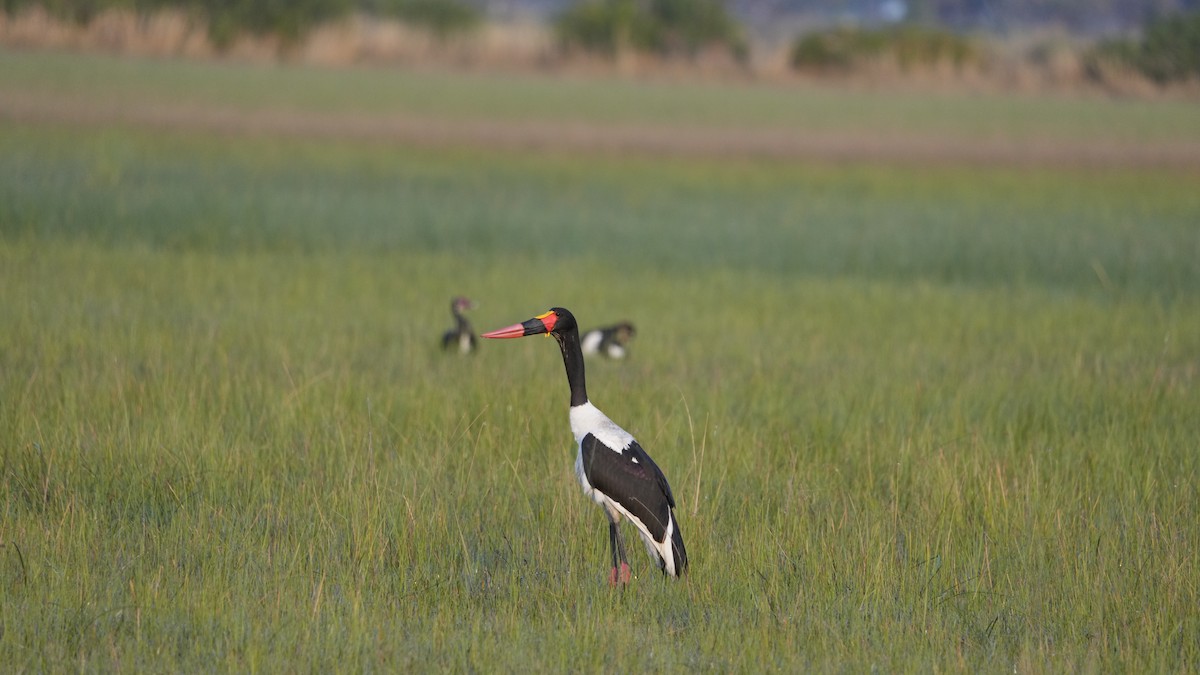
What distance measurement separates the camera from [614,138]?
103 feet

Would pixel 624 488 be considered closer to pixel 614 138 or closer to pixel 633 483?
pixel 633 483

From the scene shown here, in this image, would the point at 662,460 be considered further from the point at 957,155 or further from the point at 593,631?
the point at 957,155

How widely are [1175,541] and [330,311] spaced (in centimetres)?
801

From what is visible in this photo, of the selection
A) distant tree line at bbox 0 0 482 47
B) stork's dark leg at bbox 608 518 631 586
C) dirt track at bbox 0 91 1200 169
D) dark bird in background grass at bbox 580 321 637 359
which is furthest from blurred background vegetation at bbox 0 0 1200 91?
stork's dark leg at bbox 608 518 631 586

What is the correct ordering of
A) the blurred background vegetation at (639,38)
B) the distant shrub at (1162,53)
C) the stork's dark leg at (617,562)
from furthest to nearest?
the distant shrub at (1162,53)
the blurred background vegetation at (639,38)
the stork's dark leg at (617,562)

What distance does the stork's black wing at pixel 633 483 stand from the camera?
19.1 feet

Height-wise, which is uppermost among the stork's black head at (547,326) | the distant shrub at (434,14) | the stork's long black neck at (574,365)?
the stork's black head at (547,326)

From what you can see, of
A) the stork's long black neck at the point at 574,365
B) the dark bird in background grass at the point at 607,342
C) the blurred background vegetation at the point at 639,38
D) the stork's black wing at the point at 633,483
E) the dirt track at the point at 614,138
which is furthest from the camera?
the blurred background vegetation at the point at 639,38

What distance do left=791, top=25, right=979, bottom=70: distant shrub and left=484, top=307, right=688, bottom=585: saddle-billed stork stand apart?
4045cm

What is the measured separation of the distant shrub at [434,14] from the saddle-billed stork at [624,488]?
134ft

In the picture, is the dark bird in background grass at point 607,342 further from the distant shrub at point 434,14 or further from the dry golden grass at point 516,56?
the distant shrub at point 434,14

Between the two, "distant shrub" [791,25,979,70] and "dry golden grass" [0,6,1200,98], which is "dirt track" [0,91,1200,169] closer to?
"dry golden grass" [0,6,1200,98]

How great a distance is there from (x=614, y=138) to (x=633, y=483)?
26.1 m

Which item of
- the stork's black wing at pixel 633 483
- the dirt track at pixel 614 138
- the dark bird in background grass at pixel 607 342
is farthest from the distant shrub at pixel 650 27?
the stork's black wing at pixel 633 483
